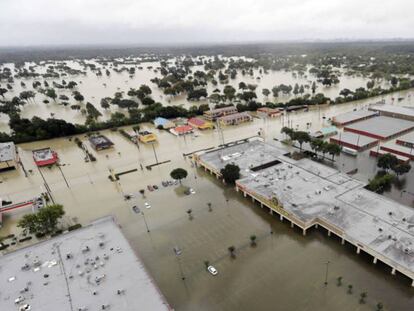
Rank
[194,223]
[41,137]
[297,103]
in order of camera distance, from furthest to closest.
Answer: [297,103] < [41,137] < [194,223]

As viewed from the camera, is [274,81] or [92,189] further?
[274,81]

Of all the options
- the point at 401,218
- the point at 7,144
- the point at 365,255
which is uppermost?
the point at 7,144

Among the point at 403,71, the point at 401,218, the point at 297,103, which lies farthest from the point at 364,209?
the point at 403,71

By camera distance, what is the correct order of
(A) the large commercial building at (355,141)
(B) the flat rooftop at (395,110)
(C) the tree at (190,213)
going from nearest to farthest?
(C) the tree at (190,213) → (A) the large commercial building at (355,141) → (B) the flat rooftop at (395,110)

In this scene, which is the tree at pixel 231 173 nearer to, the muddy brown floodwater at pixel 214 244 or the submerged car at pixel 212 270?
the muddy brown floodwater at pixel 214 244

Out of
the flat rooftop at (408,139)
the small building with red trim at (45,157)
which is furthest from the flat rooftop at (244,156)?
the small building with red trim at (45,157)

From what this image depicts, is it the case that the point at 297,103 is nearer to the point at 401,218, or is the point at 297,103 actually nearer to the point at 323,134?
the point at 323,134

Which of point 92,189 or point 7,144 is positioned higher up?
point 7,144

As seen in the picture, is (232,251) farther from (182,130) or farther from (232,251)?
(182,130)
